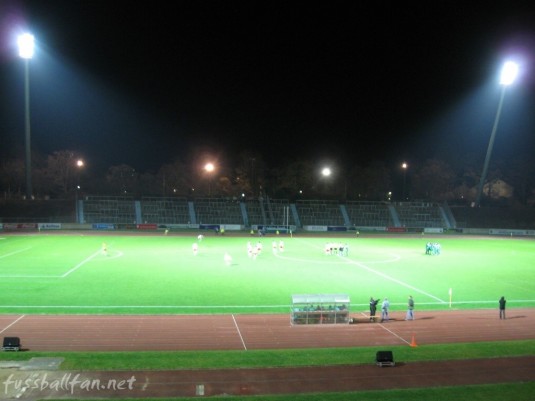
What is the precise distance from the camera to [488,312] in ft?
72.0

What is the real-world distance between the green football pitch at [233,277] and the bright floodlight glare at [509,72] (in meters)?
24.2

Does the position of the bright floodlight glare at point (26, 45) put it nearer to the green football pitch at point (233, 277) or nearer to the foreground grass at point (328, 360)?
the green football pitch at point (233, 277)

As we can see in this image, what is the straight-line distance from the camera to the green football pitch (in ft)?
73.2

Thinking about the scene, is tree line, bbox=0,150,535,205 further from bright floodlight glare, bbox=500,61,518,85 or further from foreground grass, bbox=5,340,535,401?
foreground grass, bbox=5,340,535,401

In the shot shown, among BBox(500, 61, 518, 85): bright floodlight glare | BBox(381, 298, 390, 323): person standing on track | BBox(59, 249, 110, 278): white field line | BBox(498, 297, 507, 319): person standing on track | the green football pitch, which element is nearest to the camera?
BBox(381, 298, 390, 323): person standing on track

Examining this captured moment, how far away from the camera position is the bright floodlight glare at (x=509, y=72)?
191ft

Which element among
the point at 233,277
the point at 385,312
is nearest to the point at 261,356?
the point at 385,312

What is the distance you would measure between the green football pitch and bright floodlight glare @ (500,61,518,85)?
79.4ft

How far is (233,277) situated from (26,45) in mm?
40683

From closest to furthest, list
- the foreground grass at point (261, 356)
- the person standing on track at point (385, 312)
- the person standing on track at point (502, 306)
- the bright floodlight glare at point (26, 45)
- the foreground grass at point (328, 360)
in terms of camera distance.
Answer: the foreground grass at point (328, 360), the foreground grass at point (261, 356), the person standing on track at point (385, 312), the person standing on track at point (502, 306), the bright floodlight glare at point (26, 45)

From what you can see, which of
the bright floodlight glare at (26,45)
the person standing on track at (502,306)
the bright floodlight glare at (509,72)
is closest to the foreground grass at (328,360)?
the person standing on track at (502,306)

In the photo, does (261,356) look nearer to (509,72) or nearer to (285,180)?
(509,72)

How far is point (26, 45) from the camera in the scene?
51938mm

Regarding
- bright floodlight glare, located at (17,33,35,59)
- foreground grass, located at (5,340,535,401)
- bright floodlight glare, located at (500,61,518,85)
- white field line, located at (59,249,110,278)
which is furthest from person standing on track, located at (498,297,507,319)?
bright floodlight glare, located at (17,33,35,59)
